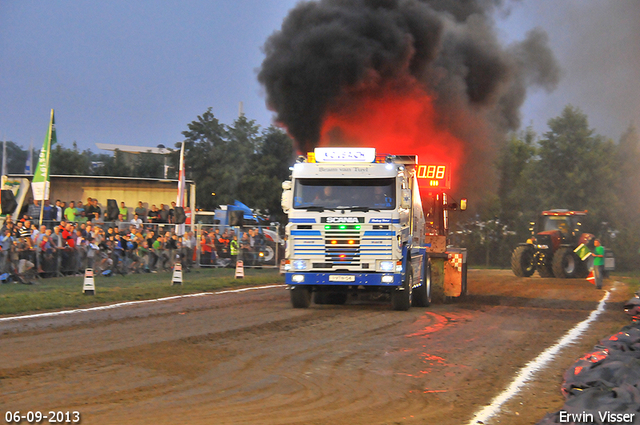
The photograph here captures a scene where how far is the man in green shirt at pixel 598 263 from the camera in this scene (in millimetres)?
23880

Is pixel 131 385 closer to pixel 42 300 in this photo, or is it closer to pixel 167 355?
pixel 167 355

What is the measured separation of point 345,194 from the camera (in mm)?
14344

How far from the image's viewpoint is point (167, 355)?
8.96m

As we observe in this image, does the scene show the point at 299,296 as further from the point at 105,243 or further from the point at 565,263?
the point at 565,263

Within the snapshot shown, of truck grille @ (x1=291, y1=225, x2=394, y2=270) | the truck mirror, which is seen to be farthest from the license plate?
the truck mirror

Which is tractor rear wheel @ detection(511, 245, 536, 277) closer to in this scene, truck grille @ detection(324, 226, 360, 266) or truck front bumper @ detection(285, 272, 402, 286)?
truck front bumper @ detection(285, 272, 402, 286)

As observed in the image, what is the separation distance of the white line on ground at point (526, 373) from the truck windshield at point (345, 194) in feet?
13.8

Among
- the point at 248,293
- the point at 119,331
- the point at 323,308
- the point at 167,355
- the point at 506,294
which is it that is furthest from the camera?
the point at 506,294

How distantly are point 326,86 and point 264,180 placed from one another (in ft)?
74.9

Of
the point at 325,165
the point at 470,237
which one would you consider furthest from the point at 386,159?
the point at 470,237

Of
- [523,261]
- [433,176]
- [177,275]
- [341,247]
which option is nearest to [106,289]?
[177,275]

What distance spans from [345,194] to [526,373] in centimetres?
674

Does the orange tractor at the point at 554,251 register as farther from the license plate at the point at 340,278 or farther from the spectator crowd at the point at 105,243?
the license plate at the point at 340,278

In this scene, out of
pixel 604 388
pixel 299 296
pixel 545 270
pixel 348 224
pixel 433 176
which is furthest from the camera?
pixel 545 270
